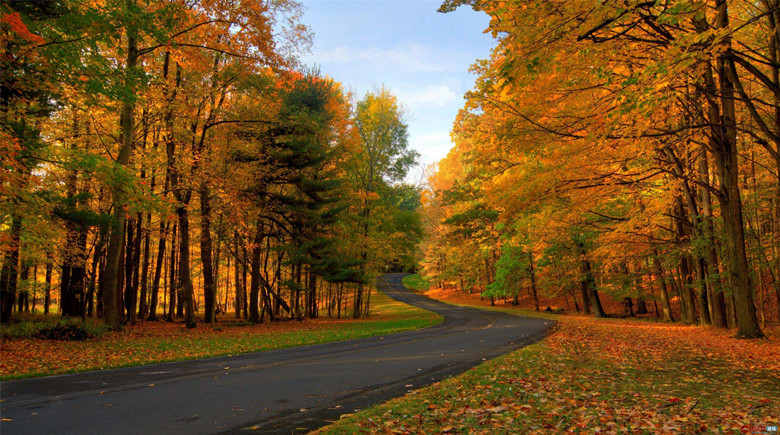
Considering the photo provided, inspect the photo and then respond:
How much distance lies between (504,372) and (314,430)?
4078 mm

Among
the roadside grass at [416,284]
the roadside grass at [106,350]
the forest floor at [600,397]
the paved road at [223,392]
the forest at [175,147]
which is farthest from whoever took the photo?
the roadside grass at [416,284]

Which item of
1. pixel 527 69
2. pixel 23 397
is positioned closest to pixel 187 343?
pixel 23 397

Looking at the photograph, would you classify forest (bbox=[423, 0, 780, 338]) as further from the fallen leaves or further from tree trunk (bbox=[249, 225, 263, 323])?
tree trunk (bbox=[249, 225, 263, 323])

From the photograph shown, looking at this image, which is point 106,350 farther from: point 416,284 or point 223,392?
point 416,284

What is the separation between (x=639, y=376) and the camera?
666 cm

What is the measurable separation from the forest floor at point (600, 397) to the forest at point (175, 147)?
9.22 metres

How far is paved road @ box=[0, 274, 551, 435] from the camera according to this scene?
4.57m

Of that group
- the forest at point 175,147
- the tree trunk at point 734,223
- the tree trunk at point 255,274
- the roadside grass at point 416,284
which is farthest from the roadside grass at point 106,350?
the roadside grass at point 416,284

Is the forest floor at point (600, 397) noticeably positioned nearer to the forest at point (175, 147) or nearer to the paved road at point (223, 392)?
the paved road at point (223, 392)

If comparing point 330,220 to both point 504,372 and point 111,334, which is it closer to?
point 111,334

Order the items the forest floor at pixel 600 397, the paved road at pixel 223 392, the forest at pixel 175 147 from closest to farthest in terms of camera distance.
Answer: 1. the forest floor at pixel 600 397
2. the paved road at pixel 223 392
3. the forest at pixel 175 147

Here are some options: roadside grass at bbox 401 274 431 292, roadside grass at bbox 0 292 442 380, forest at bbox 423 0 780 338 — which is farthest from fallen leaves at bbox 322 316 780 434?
roadside grass at bbox 401 274 431 292

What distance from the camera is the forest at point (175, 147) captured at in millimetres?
10117

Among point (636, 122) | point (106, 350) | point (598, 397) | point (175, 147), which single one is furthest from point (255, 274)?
point (598, 397)
